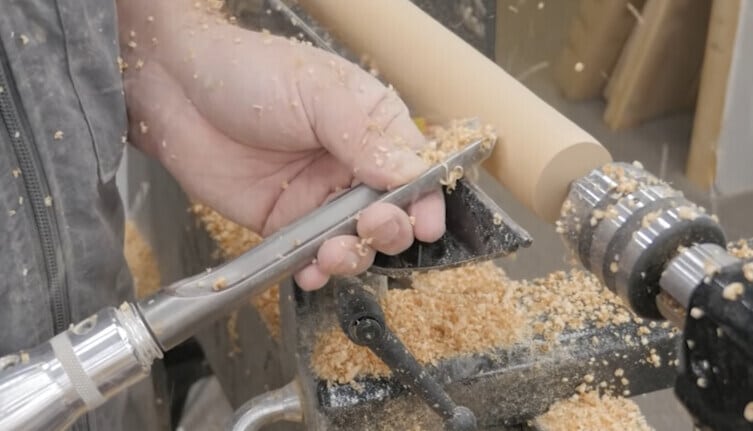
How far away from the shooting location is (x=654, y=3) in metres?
1.05

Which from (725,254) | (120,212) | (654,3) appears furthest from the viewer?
(654,3)

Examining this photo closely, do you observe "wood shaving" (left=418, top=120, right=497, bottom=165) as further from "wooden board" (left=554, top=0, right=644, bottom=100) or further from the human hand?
"wooden board" (left=554, top=0, right=644, bottom=100)

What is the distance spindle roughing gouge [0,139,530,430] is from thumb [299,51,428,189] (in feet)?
0.06

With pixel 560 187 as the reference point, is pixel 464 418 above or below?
below

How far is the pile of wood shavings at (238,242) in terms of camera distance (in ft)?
2.39

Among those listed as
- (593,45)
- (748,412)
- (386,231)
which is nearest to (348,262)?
(386,231)

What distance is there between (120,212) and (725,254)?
478mm

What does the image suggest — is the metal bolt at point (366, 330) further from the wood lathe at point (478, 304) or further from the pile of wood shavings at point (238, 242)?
the pile of wood shavings at point (238, 242)

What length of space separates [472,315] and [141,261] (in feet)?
2.33

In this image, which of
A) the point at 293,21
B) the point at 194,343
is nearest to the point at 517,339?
the point at 293,21

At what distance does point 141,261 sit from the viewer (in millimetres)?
1160

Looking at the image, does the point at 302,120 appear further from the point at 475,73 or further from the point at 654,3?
the point at 654,3

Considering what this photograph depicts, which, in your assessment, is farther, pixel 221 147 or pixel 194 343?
pixel 194 343

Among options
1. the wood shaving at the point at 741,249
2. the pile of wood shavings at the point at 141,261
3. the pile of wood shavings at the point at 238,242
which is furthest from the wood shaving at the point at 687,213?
the pile of wood shavings at the point at 141,261
